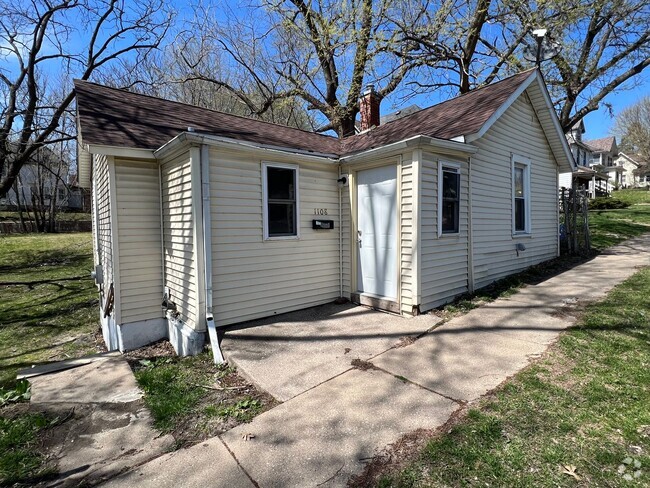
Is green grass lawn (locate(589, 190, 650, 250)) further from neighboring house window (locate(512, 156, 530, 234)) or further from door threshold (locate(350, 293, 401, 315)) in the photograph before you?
door threshold (locate(350, 293, 401, 315))

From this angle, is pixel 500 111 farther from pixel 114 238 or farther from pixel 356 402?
pixel 114 238

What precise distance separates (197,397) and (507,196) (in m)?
7.24

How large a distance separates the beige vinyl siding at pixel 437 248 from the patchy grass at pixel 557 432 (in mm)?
2078

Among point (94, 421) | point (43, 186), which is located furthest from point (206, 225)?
point (43, 186)

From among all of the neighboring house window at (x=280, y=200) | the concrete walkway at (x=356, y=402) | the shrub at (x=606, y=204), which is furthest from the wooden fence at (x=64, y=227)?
the shrub at (x=606, y=204)

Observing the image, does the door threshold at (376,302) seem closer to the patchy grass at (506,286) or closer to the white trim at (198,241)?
the patchy grass at (506,286)

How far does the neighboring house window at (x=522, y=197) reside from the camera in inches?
321

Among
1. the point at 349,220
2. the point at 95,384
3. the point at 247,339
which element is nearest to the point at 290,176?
the point at 349,220

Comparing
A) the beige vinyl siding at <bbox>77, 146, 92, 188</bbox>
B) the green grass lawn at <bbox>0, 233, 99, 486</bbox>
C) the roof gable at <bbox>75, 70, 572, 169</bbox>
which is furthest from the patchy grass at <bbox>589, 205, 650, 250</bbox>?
the beige vinyl siding at <bbox>77, 146, 92, 188</bbox>

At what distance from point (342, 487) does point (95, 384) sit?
380cm

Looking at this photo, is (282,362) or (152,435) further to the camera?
(282,362)

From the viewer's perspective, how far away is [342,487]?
2.26 m

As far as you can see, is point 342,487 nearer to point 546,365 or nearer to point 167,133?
point 546,365

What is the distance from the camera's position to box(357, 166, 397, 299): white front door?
5.86m
